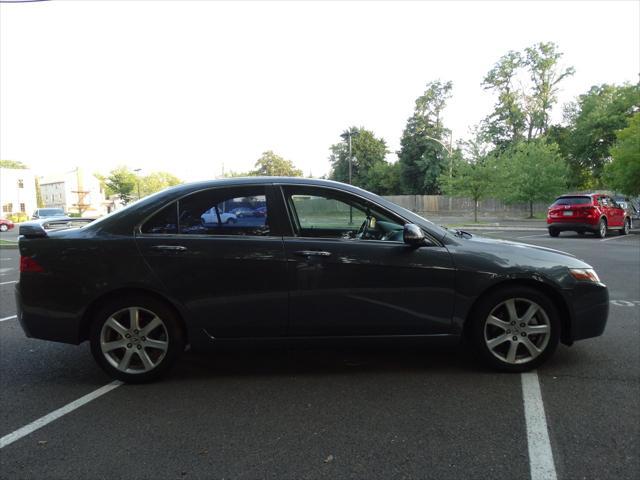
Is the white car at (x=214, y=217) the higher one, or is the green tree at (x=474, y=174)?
the green tree at (x=474, y=174)

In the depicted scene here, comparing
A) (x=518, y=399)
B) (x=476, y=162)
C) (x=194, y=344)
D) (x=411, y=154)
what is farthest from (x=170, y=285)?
(x=411, y=154)

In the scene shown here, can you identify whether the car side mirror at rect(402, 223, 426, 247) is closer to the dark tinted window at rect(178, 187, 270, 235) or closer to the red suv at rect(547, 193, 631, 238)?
the dark tinted window at rect(178, 187, 270, 235)

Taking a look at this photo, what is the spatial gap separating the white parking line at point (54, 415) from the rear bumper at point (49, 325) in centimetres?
44

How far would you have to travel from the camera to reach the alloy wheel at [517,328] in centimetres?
378

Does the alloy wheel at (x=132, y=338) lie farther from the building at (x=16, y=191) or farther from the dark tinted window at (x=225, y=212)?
the building at (x=16, y=191)

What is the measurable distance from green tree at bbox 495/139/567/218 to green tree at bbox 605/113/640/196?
1057 centimetres

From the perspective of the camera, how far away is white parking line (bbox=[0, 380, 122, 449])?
9.58 ft

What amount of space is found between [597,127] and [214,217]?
4470cm

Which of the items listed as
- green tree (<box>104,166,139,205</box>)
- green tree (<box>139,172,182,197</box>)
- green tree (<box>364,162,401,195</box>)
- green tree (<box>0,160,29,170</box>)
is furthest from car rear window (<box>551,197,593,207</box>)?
green tree (<box>0,160,29,170</box>)

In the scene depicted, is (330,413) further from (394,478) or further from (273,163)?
(273,163)

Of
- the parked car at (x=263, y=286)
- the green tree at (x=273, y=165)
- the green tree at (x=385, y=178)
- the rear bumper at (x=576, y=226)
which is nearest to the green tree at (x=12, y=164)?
the green tree at (x=273, y=165)

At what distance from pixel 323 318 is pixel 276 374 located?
2.33 feet

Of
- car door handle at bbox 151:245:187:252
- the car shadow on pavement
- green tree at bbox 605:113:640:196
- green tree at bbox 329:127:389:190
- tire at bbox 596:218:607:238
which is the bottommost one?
the car shadow on pavement

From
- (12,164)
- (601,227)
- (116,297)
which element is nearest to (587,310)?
(116,297)
